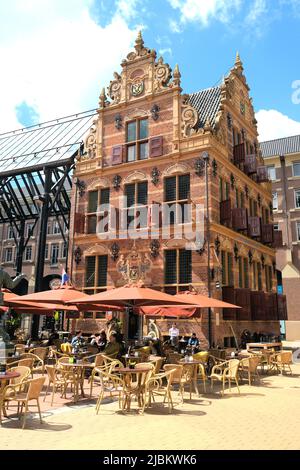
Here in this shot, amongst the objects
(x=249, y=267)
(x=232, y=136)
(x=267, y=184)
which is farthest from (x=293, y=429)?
(x=267, y=184)

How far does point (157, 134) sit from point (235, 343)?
1085cm

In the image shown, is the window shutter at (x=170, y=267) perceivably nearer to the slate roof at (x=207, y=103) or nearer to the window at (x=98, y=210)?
the window at (x=98, y=210)

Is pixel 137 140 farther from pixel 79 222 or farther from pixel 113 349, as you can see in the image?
pixel 113 349

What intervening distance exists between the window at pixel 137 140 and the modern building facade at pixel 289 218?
49.3 ft

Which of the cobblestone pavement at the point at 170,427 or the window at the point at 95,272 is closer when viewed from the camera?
the cobblestone pavement at the point at 170,427

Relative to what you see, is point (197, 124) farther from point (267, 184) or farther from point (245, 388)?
point (245, 388)

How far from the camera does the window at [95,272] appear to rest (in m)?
20.9

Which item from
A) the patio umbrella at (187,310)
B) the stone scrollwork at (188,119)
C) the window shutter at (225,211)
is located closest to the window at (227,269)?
the window shutter at (225,211)

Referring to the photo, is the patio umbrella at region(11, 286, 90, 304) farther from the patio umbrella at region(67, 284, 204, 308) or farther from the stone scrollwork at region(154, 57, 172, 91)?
the stone scrollwork at region(154, 57, 172, 91)

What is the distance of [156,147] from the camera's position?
20.4 metres

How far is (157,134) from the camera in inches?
816

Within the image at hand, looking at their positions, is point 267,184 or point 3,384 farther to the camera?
point 267,184
